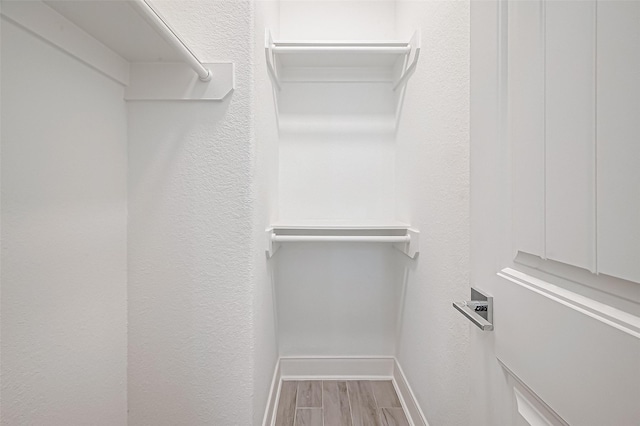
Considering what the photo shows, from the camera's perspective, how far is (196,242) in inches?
49.5

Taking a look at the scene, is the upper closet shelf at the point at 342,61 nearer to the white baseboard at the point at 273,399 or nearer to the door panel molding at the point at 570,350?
the door panel molding at the point at 570,350

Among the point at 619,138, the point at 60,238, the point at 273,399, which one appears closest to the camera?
the point at 619,138

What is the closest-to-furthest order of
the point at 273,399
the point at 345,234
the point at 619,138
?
the point at 619,138, the point at 273,399, the point at 345,234

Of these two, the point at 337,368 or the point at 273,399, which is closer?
the point at 273,399

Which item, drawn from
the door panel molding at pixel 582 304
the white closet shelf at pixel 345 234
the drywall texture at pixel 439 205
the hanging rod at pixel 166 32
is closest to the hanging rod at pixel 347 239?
the white closet shelf at pixel 345 234

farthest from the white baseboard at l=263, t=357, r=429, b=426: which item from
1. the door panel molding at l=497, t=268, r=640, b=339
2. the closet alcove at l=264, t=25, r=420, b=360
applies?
the door panel molding at l=497, t=268, r=640, b=339

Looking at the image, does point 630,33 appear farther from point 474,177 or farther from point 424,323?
point 424,323

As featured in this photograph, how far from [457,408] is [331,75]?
1.72 meters

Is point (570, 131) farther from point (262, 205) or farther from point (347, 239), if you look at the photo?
point (347, 239)

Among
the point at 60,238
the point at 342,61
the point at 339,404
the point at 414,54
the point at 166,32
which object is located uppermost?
the point at 342,61

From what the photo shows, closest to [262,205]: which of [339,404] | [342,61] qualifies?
[342,61]

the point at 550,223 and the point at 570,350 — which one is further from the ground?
the point at 550,223

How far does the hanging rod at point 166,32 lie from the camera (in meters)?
0.83

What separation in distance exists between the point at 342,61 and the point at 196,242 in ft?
4.22
